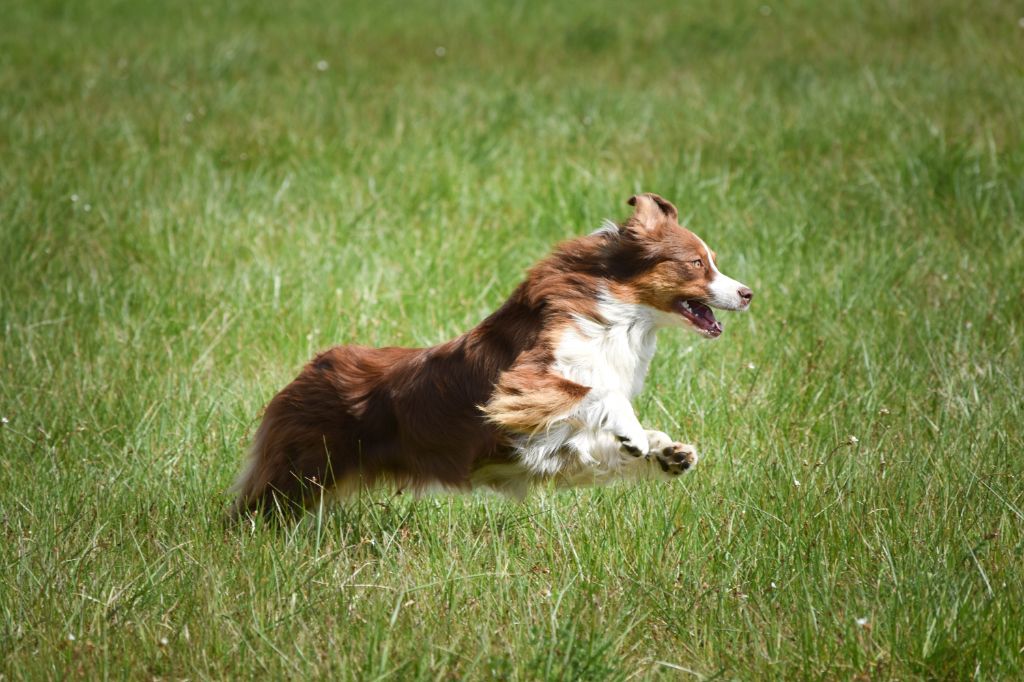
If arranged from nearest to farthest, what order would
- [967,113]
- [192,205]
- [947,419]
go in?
[947,419] → [192,205] → [967,113]

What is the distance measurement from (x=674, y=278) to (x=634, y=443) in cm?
55

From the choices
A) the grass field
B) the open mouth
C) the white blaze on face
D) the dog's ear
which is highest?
the dog's ear

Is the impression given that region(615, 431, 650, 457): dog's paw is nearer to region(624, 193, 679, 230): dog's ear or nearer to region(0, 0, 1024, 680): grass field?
region(0, 0, 1024, 680): grass field

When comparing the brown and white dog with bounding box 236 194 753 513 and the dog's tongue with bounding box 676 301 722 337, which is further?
the dog's tongue with bounding box 676 301 722 337

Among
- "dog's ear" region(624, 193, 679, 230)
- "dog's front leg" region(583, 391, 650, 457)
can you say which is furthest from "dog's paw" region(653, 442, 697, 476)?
"dog's ear" region(624, 193, 679, 230)

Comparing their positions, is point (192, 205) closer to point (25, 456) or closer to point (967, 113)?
point (25, 456)

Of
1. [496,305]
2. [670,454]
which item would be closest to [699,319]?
[670,454]

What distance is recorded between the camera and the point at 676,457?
143 inches

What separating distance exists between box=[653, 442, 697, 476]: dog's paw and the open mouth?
1.21 feet

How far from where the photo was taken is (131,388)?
16.2 ft

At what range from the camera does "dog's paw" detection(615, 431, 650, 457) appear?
3510mm

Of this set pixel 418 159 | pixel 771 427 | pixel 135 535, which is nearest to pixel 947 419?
pixel 771 427

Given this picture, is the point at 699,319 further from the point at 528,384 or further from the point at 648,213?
the point at 528,384

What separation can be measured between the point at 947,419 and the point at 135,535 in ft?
9.46
